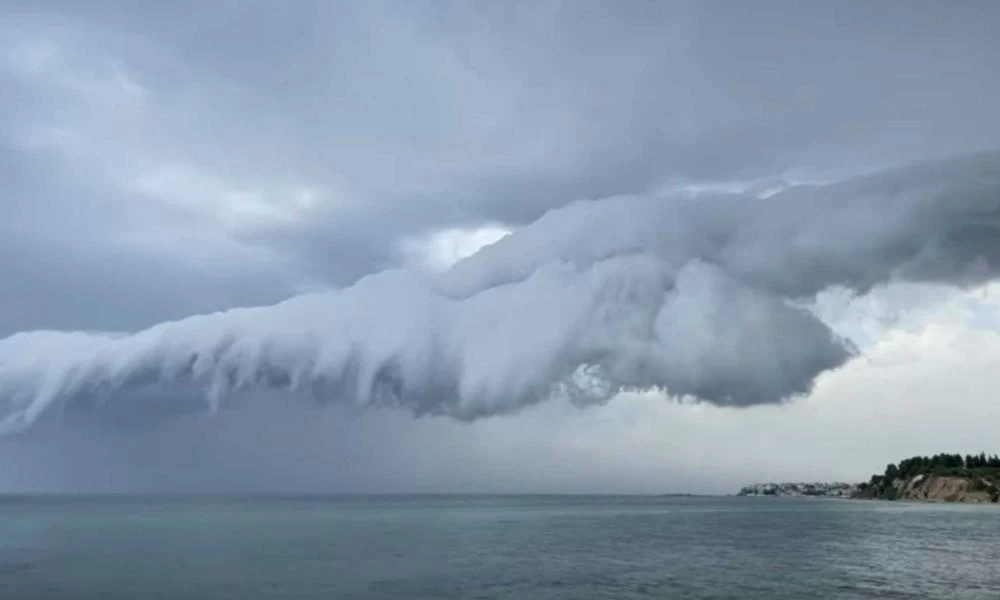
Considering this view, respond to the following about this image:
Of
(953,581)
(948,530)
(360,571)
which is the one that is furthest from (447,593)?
(948,530)

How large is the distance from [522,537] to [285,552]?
4286cm

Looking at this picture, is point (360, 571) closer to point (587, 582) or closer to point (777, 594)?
point (587, 582)

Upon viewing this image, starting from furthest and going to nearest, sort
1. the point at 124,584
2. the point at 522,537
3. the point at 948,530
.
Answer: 1. the point at 948,530
2. the point at 522,537
3. the point at 124,584

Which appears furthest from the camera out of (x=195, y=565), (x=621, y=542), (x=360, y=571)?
(x=621, y=542)

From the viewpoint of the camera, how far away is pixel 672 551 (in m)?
102

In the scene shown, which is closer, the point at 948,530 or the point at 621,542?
the point at 621,542

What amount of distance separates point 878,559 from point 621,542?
37176mm

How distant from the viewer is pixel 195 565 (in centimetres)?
8362

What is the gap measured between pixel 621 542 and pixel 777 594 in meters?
59.3

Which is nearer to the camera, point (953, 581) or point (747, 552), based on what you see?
point (953, 581)

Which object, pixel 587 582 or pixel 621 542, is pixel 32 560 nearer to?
pixel 587 582

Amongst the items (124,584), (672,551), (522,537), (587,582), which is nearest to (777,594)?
(587,582)

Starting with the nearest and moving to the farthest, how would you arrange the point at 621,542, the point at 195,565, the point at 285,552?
the point at 195,565, the point at 285,552, the point at 621,542

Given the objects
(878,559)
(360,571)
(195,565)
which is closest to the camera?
(360,571)
